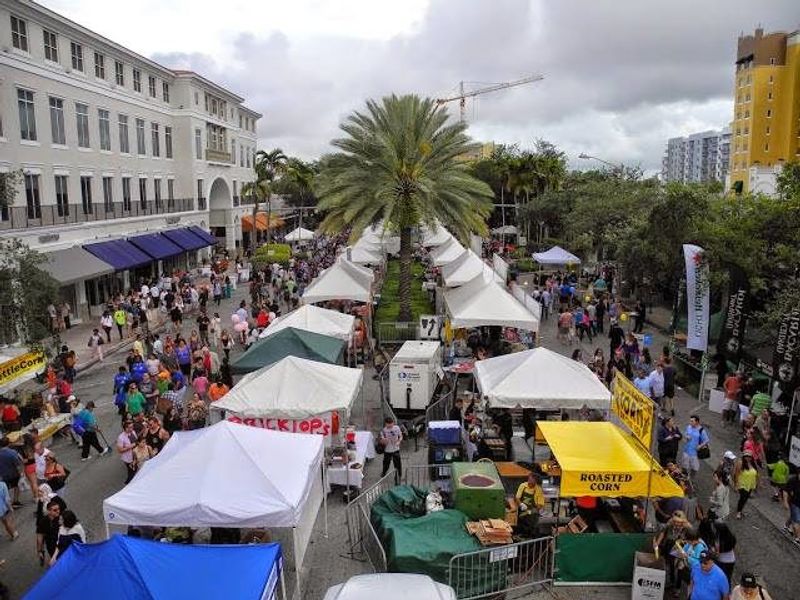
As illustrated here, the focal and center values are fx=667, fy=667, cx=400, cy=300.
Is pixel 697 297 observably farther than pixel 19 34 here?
A: No

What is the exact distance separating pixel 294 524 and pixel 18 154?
25692 millimetres

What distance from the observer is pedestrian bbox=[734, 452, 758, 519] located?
1153cm

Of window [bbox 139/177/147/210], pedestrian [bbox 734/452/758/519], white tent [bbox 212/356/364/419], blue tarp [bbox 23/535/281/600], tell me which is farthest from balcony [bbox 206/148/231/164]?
blue tarp [bbox 23/535/281/600]

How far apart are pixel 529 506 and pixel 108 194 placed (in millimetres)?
33240

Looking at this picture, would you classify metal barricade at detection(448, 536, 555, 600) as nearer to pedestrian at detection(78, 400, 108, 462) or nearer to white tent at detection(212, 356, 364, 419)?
white tent at detection(212, 356, 364, 419)

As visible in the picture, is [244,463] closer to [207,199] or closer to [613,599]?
[613,599]

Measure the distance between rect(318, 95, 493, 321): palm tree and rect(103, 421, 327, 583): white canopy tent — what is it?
51.1ft

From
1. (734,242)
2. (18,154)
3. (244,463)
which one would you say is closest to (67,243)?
(18,154)

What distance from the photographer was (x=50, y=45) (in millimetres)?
30844

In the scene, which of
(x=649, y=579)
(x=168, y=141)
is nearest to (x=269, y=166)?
(x=168, y=141)

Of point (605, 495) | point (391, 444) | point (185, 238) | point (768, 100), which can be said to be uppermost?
point (768, 100)

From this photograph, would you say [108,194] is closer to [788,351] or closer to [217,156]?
[217,156]

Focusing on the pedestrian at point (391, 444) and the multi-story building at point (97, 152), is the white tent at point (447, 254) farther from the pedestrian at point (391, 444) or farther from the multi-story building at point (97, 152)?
the pedestrian at point (391, 444)

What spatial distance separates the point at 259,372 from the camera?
14477mm
